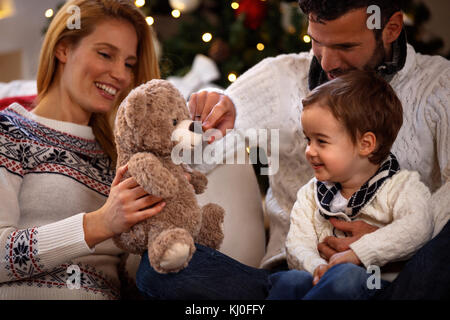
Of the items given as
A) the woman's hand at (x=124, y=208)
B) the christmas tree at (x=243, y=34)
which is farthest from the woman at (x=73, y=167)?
the christmas tree at (x=243, y=34)

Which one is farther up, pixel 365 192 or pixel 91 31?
pixel 91 31

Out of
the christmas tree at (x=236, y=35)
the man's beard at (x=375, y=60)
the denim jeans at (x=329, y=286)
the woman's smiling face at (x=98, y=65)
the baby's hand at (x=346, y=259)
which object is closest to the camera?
the denim jeans at (x=329, y=286)

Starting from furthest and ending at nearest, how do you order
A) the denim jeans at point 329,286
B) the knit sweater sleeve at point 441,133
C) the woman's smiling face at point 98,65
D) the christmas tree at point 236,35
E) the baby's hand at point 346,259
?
the christmas tree at point 236,35
the woman's smiling face at point 98,65
the knit sweater sleeve at point 441,133
the baby's hand at point 346,259
the denim jeans at point 329,286

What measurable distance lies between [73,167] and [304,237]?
0.60 m

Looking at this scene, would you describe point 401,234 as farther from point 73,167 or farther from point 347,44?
point 73,167

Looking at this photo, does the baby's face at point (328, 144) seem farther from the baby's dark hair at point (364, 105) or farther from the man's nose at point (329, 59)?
the man's nose at point (329, 59)

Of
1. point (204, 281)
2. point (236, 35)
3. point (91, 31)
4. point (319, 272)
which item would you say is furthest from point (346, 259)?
point (236, 35)

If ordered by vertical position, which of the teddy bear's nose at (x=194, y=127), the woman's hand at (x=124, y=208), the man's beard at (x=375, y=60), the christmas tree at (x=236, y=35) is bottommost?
the woman's hand at (x=124, y=208)

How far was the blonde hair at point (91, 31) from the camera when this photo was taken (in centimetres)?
132

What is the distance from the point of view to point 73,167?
1.24 m

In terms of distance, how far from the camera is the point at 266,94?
1432 millimetres

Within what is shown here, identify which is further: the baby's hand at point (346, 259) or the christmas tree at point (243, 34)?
the christmas tree at point (243, 34)

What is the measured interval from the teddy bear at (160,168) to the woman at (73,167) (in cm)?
3

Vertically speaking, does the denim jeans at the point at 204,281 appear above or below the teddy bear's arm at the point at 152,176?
below
